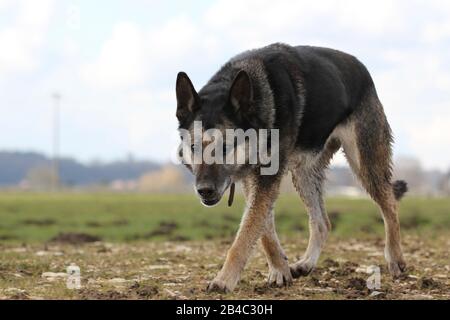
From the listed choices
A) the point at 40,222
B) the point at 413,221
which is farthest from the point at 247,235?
the point at 40,222

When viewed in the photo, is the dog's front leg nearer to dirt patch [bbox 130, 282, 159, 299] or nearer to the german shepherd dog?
the german shepherd dog

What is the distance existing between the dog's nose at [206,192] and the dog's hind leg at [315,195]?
2787 mm

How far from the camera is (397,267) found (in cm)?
1027

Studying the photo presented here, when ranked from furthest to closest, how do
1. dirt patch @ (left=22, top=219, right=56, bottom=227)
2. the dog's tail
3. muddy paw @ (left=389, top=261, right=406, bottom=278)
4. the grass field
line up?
dirt patch @ (left=22, top=219, right=56, bottom=227), the dog's tail, muddy paw @ (left=389, top=261, right=406, bottom=278), the grass field

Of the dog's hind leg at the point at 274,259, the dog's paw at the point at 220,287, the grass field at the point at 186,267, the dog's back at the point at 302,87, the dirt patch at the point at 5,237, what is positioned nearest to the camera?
the dog's paw at the point at 220,287

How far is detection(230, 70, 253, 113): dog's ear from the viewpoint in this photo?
7.99 meters

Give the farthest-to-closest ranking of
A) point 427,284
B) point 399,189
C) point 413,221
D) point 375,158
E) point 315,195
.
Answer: point 413,221 < point 399,189 < point 315,195 < point 375,158 < point 427,284

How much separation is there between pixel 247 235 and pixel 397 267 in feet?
10.1

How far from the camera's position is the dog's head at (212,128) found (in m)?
7.68

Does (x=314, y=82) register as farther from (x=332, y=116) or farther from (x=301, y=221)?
(x=301, y=221)

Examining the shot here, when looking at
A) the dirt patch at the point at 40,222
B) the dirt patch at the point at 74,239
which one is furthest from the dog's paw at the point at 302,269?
the dirt patch at the point at 40,222

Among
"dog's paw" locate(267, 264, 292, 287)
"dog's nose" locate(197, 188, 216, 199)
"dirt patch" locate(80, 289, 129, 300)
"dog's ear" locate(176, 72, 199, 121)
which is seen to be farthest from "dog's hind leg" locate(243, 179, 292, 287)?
"dirt patch" locate(80, 289, 129, 300)

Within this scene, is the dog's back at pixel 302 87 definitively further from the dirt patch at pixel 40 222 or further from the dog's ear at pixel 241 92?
the dirt patch at pixel 40 222

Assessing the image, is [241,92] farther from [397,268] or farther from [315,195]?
[397,268]
